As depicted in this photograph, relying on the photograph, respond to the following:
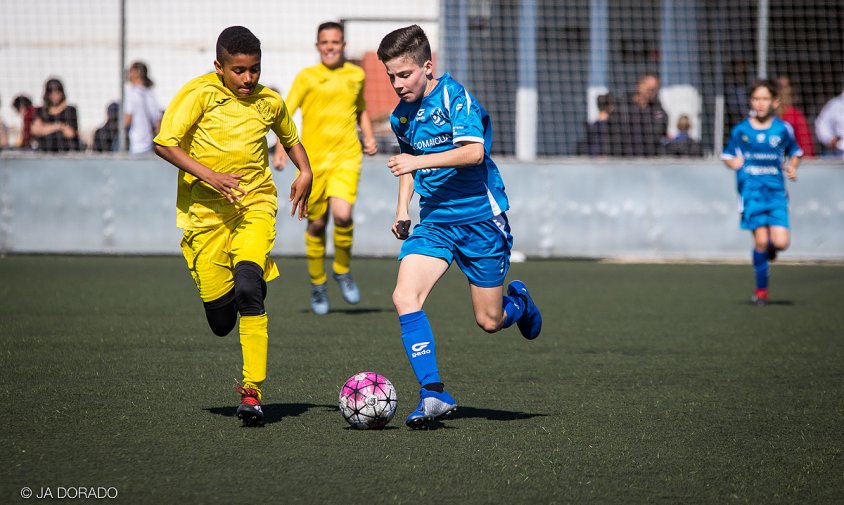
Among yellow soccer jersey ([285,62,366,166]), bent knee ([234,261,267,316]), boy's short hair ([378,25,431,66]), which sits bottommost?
bent knee ([234,261,267,316])

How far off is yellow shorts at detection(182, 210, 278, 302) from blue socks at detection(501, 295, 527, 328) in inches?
47.1

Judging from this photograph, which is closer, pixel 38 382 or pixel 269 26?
pixel 38 382

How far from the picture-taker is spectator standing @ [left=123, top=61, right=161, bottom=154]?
14641mm

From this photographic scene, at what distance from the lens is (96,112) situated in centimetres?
1503

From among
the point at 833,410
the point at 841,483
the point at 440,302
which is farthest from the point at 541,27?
the point at 841,483

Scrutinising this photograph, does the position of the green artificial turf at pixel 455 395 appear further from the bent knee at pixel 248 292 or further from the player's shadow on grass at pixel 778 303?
the bent knee at pixel 248 292

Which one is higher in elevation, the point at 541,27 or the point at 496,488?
the point at 541,27

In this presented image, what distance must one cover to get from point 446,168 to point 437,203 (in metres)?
0.17

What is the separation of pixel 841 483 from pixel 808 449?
0.57m

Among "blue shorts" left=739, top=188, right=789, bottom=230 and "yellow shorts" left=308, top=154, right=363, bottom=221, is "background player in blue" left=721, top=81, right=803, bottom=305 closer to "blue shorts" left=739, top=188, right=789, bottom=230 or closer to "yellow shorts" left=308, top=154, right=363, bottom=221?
"blue shorts" left=739, top=188, right=789, bottom=230

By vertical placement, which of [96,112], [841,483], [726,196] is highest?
[96,112]

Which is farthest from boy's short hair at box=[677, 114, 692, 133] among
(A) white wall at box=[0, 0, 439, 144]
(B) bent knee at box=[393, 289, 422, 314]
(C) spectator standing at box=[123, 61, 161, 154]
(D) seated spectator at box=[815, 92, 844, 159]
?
(B) bent knee at box=[393, 289, 422, 314]

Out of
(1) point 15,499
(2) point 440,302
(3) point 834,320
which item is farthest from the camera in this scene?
(2) point 440,302

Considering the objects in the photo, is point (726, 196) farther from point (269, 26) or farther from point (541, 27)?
point (269, 26)
